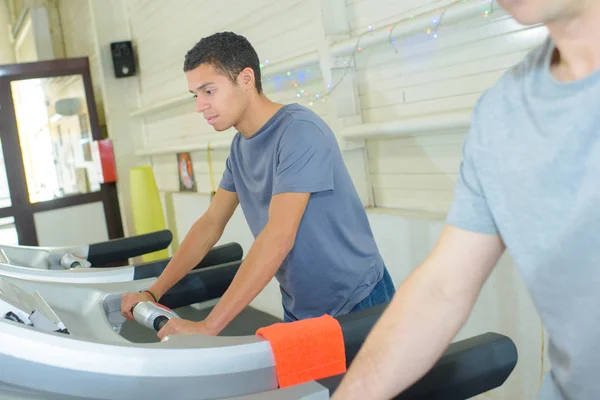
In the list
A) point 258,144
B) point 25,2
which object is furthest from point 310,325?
point 25,2

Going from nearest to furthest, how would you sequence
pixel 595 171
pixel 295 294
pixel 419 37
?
pixel 595 171 → pixel 295 294 → pixel 419 37

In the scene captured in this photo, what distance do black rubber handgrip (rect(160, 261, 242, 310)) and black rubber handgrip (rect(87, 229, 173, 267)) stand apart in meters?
→ 0.68

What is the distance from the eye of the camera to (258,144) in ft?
5.97

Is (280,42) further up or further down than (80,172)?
further up

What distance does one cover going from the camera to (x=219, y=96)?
1.85 metres

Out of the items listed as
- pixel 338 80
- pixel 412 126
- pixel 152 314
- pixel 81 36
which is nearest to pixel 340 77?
pixel 338 80

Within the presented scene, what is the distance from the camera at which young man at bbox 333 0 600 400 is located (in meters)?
0.73

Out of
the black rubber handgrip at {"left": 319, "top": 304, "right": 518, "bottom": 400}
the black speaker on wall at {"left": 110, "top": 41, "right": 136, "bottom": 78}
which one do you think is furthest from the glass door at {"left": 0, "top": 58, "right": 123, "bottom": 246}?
the black rubber handgrip at {"left": 319, "top": 304, "right": 518, "bottom": 400}

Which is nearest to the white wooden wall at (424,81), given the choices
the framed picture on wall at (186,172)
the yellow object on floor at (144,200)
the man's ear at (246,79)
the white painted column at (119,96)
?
the man's ear at (246,79)

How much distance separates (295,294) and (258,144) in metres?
0.45

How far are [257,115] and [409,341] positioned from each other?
1048 millimetres

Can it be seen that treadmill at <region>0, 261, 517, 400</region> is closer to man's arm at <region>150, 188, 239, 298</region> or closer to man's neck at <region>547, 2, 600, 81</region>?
man's neck at <region>547, 2, 600, 81</region>

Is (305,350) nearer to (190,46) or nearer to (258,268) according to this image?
(258,268)

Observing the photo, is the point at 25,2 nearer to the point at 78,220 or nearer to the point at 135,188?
the point at 78,220
